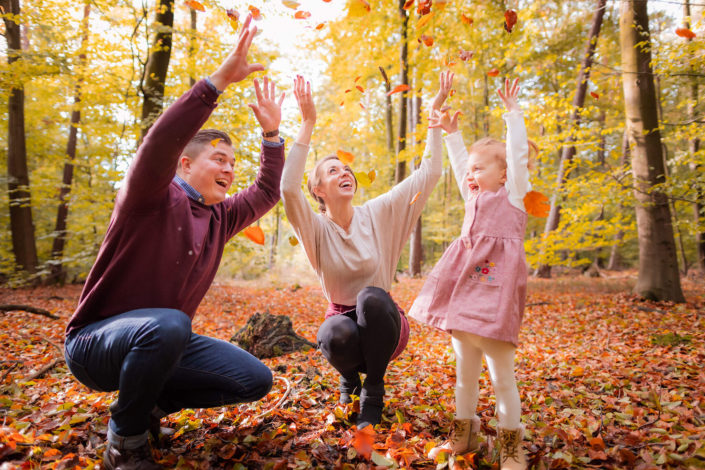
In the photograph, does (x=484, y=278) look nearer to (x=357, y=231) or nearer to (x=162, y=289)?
(x=357, y=231)

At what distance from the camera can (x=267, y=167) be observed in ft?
7.47

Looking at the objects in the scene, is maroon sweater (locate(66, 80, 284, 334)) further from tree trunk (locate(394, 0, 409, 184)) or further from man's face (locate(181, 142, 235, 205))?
tree trunk (locate(394, 0, 409, 184))

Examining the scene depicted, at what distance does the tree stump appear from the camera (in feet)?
13.0

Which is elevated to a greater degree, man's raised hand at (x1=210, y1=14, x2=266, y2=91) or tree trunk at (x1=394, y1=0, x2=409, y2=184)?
tree trunk at (x1=394, y1=0, x2=409, y2=184)

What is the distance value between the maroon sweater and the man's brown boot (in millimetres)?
594

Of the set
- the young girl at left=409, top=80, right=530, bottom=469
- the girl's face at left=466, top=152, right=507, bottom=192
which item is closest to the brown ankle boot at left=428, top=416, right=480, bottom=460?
the young girl at left=409, top=80, right=530, bottom=469

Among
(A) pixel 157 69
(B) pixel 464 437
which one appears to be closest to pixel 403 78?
(A) pixel 157 69

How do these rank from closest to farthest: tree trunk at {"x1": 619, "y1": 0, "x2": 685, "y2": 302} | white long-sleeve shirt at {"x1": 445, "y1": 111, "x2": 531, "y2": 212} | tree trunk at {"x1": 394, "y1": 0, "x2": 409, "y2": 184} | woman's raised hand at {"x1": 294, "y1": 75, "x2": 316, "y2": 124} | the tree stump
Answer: white long-sleeve shirt at {"x1": 445, "y1": 111, "x2": 531, "y2": 212}, woman's raised hand at {"x1": 294, "y1": 75, "x2": 316, "y2": 124}, the tree stump, tree trunk at {"x1": 619, "y1": 0, "x2": 685, "y2": 302}, tree trunk at {"x1": 394, "y1": 0, "x2": 409, "y2": 184}

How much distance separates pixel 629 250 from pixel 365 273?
1861cm

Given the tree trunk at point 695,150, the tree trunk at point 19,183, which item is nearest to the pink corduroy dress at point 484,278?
the tree trunk at point 695,150

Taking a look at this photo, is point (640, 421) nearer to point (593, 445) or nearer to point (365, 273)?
point (593, 445)

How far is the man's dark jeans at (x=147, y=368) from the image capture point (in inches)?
60.7

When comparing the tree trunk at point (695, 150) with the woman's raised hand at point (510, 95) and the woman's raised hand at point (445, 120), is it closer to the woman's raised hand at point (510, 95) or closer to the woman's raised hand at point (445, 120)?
the woman's raised hand at point (510, 95)

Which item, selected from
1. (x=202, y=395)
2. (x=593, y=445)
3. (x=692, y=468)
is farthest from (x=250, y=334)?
(x=692, y=468)
